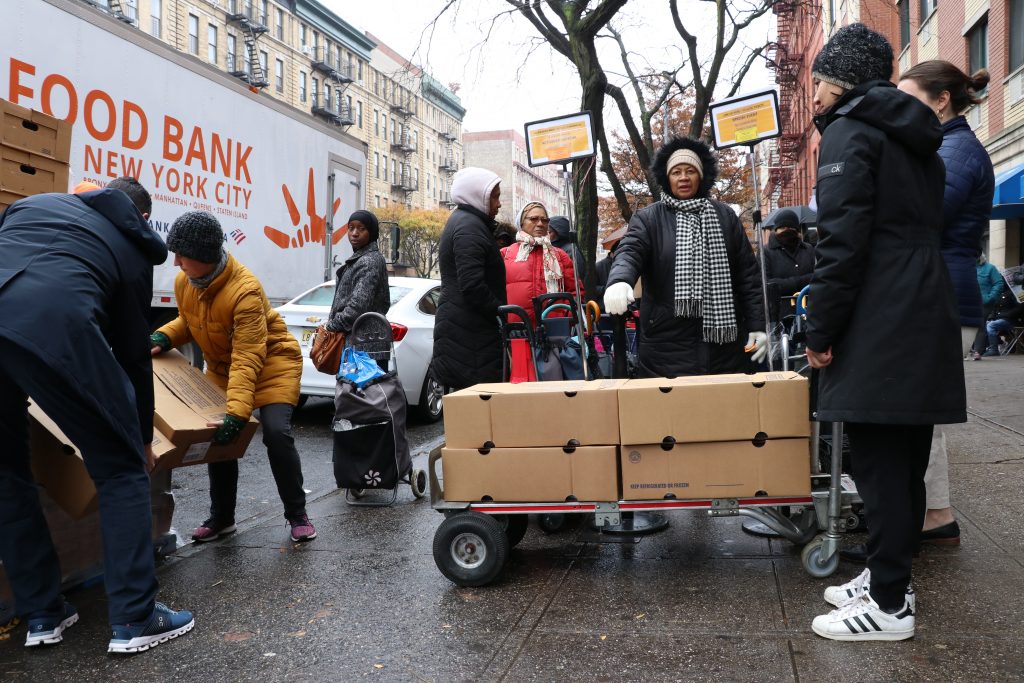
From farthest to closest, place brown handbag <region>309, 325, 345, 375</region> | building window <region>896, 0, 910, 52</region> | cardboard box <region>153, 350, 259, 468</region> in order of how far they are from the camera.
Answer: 1. building window <region>896, 0, 910, 52</region>
2. brown handbag <region>309, 325, 345, 375</region>
3. cardboard box <region>153, 350, 259, 468</region>

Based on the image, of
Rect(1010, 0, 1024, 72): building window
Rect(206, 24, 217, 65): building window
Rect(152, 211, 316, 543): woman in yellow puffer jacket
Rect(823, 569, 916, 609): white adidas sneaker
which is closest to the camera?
Rect(823, 569, 916, 609): white adidas sneaker

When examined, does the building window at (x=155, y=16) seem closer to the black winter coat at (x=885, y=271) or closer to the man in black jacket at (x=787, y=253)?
the man in black jacket at (x=787, y=253)

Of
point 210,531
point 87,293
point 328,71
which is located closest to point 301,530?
point 210,531

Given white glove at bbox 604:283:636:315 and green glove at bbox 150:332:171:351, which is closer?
white glove at bbox 604:283:636:315

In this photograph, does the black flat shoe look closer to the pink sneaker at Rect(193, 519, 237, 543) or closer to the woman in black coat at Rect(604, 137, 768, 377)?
the woman in black coat at Rect(604, 137, 768, 377)

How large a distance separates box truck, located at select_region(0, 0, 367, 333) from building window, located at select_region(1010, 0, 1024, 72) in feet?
42.7

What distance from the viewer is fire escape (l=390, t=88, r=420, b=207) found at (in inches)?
2827

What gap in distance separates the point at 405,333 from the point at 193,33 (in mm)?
43221

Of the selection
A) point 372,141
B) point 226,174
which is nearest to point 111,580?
point 226,174

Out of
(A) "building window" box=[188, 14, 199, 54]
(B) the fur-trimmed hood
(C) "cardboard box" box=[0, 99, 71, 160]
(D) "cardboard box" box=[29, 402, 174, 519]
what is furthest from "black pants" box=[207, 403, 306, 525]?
(A) "building window" box=[188, 14, 199, 54]

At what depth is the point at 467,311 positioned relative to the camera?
4992 millimetres

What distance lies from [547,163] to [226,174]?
19.6 feet

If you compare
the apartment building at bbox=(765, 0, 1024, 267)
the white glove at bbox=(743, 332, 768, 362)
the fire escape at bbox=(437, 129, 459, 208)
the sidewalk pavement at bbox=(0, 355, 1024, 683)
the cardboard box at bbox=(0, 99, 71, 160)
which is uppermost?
the fire escape at bbox=(437, 129, 459, 208)

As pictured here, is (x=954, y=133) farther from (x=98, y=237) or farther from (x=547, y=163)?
(x=98, y=237)
